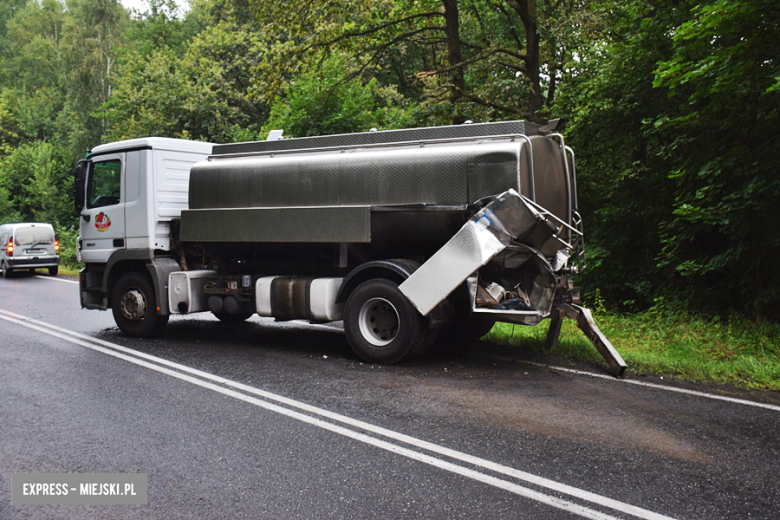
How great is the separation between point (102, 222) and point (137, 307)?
1566 mm

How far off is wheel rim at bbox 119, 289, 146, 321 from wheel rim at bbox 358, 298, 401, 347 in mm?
3701

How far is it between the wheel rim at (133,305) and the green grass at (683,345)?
5081mm

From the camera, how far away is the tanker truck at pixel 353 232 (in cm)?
670

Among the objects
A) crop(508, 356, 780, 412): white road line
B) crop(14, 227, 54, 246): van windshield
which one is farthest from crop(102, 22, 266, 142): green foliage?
crop(508, 356, 780, 412): white road line

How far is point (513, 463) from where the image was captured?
4.17 m

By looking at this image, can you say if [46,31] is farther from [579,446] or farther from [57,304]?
[579,446]

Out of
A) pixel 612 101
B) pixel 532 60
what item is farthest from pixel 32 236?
pixel 612 101

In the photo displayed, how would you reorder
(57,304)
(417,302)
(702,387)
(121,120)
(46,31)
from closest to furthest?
(702,387), (417,302), (57,304), (121,120), (46,31)

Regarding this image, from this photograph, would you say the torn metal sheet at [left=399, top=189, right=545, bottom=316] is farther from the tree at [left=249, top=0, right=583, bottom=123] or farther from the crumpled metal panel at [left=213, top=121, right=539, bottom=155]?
the tree at [left=249, top=0, right=583, bottom=123]

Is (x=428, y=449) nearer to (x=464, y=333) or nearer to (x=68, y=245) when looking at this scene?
(x=464, y=333)

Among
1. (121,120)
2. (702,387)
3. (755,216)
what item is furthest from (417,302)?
(121,120)

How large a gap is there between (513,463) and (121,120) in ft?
108

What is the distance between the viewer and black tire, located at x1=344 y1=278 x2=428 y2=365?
22.9 ft

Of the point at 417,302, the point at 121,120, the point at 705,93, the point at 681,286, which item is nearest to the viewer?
the point at 417,302
